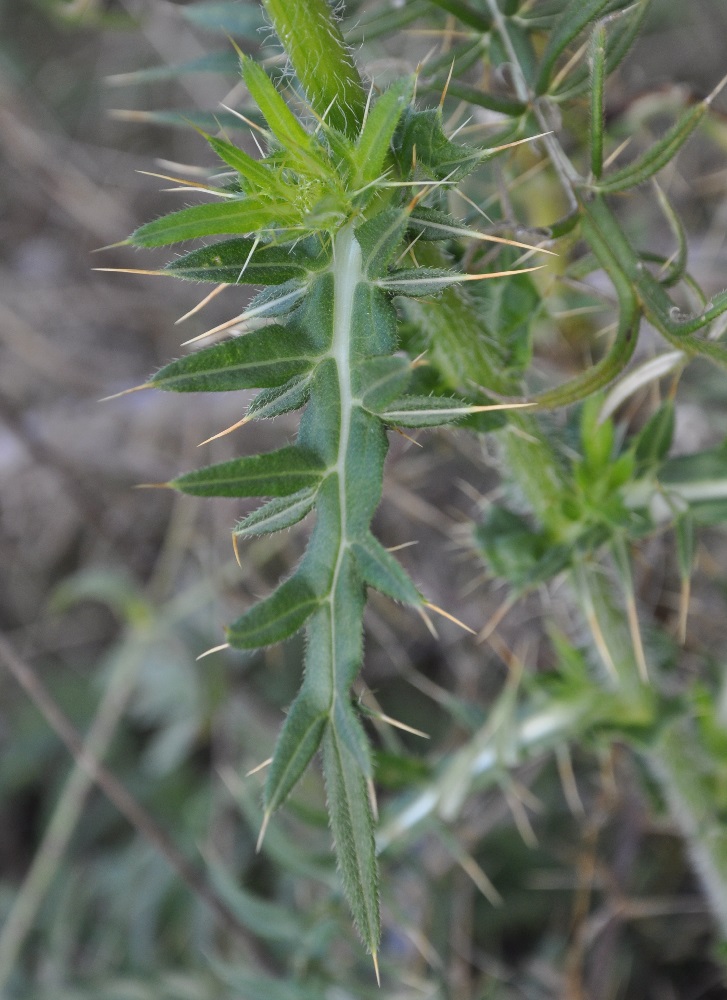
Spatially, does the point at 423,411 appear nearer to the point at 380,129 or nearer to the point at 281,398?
the point at 281,398

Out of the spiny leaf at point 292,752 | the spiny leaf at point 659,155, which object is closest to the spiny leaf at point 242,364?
the spiny leaf at point 292,752

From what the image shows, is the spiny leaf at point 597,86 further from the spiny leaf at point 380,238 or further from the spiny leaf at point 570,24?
the spiny leaf at point 380,238

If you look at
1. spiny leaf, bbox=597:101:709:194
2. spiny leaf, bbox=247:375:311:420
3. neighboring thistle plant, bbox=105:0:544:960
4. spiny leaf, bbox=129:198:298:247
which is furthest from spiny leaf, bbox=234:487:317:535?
spiny leaf, bbox=597:101:709:194

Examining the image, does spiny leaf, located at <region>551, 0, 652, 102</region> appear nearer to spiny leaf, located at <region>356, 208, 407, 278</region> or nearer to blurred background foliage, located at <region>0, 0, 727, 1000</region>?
blurred background foliage, located at <region>0, 0, 727, 1000</region>

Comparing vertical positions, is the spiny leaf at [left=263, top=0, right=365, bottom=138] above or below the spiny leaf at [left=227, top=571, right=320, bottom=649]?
above

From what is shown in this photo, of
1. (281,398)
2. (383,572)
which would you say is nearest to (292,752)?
(383,572)

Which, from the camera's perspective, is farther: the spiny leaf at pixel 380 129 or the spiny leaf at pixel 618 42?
the spiny leaf at pixel 618 42

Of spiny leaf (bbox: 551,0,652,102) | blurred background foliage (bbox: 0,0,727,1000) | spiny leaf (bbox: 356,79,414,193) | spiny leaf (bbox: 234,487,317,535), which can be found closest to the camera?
spiny leaf (bbox: 356,79,414,193)

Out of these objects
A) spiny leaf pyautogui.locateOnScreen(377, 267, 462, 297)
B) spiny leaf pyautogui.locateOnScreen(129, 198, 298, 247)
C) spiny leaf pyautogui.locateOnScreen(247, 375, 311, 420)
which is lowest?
spiny leaf pyautogui.locateOnScreen(247, 375, 311, 420)

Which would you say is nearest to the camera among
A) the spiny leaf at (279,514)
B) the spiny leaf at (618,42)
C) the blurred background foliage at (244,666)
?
the spiny leaf at (279,514)
